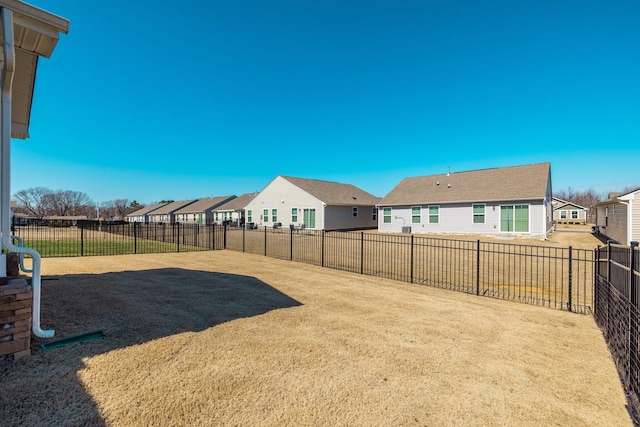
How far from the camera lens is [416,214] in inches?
966

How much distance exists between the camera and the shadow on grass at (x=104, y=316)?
2613mm

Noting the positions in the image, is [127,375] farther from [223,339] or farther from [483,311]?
[483,311]

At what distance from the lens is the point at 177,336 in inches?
164

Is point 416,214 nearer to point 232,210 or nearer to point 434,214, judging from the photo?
point 434,214

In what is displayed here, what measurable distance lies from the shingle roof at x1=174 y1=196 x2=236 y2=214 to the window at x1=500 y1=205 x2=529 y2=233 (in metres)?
40.5

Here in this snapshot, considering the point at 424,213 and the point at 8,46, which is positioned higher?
the point at 8,46

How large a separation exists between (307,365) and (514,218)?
2123 cm

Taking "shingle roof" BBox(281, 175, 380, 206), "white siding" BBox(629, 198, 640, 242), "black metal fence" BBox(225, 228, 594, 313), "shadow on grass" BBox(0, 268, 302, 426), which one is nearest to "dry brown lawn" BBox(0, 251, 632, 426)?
"shadow on grass" BBox(0, 268, 302, 426)

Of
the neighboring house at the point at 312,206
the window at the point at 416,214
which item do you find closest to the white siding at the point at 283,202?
the neighboring house at the point at 312,206

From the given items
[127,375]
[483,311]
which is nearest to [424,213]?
[483,311]

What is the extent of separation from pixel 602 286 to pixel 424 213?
19.3 meters

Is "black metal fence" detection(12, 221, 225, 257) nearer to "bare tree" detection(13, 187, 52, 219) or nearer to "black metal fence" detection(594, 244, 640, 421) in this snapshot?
"black metal fence" detection(594, 244, 640, 421)

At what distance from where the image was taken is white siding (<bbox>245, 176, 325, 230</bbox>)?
27.9 metres

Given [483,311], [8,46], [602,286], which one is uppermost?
[8,46]
